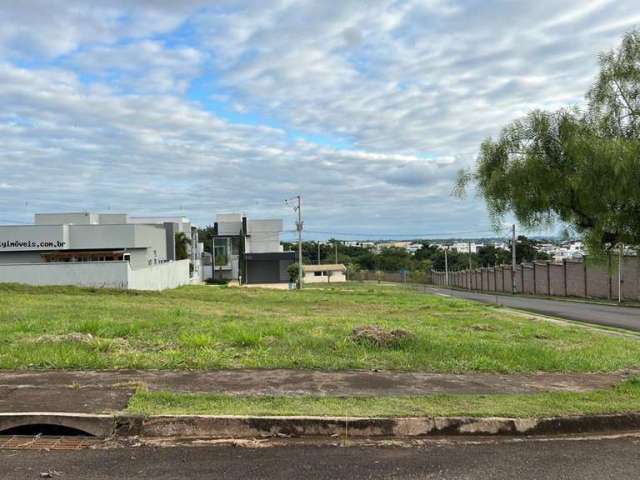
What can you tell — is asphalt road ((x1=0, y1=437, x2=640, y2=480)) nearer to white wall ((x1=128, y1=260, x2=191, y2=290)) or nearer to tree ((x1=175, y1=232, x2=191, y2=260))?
white wall ((x1=128, y1=260, x2=191, y2=290))

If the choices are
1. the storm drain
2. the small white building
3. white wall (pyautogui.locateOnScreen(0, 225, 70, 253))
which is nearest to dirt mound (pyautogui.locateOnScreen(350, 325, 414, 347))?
the storm drain

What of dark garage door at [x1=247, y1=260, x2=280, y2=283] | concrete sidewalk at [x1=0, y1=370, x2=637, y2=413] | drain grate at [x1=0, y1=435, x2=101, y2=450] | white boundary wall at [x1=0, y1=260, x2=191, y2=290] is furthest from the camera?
dark garage door at [x1=247, y1=260, x2=280, y2=283]

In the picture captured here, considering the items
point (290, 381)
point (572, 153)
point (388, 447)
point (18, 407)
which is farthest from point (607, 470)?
point (18, 407)

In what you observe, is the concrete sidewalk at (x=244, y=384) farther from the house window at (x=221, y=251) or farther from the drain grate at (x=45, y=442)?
the house window at (x=221, y=251)

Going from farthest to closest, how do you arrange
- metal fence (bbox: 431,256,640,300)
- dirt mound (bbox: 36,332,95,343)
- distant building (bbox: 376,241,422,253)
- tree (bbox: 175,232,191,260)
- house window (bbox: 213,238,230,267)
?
distant building (bbox: 376,241,422,253), house window (bbox: 213,238,230,267), tree (bbox: 175,232,191,260), metal fence (bbox: 431,256,640,300), dirt mound (bbox: 36,332,95,343)

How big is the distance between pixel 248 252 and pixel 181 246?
18470mm

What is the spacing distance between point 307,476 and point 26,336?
817 centimetres

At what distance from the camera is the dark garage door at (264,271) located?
92.4 meters

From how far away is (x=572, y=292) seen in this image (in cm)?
4841

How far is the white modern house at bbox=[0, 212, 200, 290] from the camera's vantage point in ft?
119

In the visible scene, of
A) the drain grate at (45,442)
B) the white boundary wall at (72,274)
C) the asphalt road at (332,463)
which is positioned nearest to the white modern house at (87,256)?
the white boundary wall at (72,274)

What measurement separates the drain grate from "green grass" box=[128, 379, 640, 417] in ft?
1.86

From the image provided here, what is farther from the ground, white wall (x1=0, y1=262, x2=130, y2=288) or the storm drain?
white wall (x1=0, y1=262, x2=130, y2=288)

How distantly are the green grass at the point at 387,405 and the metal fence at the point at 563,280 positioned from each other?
17.0 m
